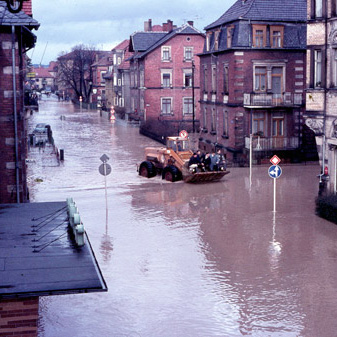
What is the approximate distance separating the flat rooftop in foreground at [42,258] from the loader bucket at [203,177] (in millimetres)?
17476

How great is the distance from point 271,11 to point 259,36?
1840mm

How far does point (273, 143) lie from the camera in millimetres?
39219

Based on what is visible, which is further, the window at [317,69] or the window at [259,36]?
the window at [259,36]

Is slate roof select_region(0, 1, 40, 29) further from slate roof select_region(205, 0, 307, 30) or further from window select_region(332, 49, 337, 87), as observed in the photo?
slate roof select_region(205, 0, 307, 30)

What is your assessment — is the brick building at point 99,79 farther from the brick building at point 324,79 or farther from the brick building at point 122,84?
the brick building at point 324,79

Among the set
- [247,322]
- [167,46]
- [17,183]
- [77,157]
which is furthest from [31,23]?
[167,46]

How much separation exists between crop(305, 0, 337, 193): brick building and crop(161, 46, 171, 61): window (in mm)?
37891

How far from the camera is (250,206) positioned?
26.4m

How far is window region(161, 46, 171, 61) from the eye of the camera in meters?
63.5

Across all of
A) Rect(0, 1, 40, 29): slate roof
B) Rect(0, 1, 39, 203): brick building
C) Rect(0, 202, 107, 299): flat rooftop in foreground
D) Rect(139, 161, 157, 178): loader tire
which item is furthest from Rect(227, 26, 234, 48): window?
Rect(0, 202, 107, 299): flat rooftop in foreground

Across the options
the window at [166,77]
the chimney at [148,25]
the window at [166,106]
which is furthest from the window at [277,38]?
the chimney at [148,25]

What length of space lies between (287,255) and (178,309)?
5583 millimetres

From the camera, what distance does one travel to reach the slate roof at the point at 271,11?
38656 mm

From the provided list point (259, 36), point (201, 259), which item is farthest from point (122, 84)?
point (201, 259)
